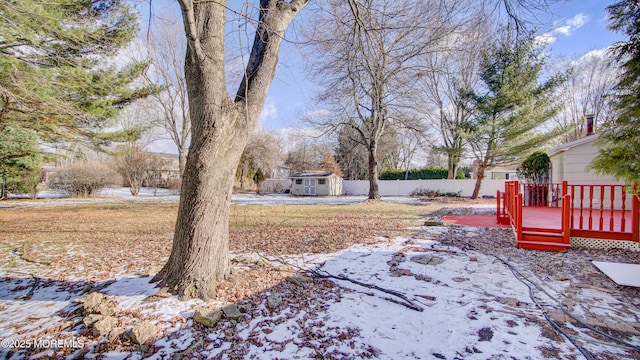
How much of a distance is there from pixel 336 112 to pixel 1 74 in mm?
11416

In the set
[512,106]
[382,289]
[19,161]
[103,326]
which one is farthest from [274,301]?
[19,161]

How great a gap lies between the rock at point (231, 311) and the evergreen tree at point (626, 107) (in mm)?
4777

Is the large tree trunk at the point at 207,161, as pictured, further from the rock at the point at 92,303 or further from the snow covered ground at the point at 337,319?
the rock at the point at 92,303

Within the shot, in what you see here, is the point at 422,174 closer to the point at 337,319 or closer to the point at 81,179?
the point at 337,319

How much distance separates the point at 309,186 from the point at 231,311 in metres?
23.5

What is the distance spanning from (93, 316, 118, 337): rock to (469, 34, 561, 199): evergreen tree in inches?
606

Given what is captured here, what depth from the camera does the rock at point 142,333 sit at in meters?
2.08

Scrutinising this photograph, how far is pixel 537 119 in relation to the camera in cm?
1296

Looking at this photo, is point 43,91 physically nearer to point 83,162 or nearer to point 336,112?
point 336,112

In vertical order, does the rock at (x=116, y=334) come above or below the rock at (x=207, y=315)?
below

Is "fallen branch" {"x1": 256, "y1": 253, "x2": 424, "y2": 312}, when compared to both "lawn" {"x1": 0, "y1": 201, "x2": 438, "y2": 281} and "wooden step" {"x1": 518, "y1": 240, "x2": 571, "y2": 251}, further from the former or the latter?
"wooden step" {"x1": 518, "y1": 240, "x2": 571, "y2": 251}

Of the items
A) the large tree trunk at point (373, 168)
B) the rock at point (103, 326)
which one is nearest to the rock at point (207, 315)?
the rock at point (103, 326)

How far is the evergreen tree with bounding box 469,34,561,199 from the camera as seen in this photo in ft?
42.0

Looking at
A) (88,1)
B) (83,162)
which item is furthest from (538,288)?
(83,162)
